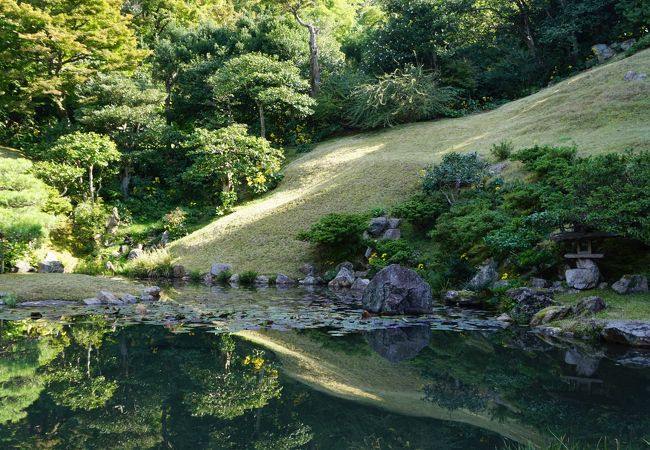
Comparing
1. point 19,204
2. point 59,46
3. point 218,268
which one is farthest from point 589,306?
point 59,46

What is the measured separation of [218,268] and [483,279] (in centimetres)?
828

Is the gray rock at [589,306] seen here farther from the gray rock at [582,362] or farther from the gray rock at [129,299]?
the gray rock at [129,299]

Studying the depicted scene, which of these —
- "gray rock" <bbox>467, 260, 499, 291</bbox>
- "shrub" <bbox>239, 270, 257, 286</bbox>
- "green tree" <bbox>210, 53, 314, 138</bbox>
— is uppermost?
"green tree" <bbox>210, 53, 314, 138</bbox>

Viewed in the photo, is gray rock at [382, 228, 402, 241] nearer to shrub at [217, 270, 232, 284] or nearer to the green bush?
shrub at [217, 270, 232, 284]

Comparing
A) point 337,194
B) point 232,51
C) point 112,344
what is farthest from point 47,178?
point 112,344

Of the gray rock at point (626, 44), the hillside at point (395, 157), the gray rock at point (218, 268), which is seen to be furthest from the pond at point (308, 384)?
the gray rock at point (626, 44)

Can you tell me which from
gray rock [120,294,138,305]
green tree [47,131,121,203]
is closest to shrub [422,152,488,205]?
gray rock [120,294,138,305]

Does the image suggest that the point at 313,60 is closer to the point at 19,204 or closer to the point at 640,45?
the point at 640,45

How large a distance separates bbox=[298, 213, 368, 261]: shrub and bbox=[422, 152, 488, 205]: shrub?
2.12 metres

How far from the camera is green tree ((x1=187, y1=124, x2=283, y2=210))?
21.4 metres

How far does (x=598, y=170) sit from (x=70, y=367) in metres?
8.61

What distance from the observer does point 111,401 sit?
521 cm

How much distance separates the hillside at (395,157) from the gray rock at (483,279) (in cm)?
605

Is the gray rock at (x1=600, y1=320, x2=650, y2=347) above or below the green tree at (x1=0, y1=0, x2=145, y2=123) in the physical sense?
below
